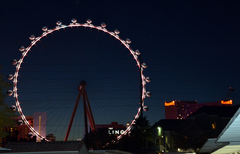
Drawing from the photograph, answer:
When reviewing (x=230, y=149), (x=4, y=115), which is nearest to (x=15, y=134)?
(x=4, y=115)

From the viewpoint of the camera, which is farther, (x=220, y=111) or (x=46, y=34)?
(x=220, y=111)

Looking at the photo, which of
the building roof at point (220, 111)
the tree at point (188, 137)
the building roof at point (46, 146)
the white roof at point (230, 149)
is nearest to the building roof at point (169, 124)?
the tree at point (188, 137)

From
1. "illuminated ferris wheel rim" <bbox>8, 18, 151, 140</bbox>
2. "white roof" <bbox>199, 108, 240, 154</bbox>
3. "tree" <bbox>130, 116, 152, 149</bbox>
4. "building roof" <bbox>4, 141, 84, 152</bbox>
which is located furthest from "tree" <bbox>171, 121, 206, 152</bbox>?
"white roof" <bbox>199, 108, 240, 154</bbox>

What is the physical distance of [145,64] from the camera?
44.9m

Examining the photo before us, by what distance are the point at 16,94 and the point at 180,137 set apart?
99.4ft

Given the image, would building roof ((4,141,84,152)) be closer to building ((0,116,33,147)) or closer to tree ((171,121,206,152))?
building ((0,116,33,147))

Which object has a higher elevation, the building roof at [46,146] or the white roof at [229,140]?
the white roof at [229,140]

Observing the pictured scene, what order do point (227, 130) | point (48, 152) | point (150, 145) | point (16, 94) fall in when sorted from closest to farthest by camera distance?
point (227, 130), point (48, 152), point (16, 94), point (150, 145)

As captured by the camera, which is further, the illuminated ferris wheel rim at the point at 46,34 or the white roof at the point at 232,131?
the illuminated ferris wheel rim at the point at 46,34

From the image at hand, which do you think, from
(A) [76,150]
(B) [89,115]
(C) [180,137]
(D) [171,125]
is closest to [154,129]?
(D) [171,125]

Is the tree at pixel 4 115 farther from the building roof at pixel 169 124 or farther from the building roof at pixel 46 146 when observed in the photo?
the building roof at pixel 169 124

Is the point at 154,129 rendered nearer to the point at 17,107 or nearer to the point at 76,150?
the point at 17,107

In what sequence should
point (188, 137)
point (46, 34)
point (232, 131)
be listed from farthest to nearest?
point (188, 137)
point (46, 34)
point (232, 131)

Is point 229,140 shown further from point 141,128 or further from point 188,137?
point 188,137
